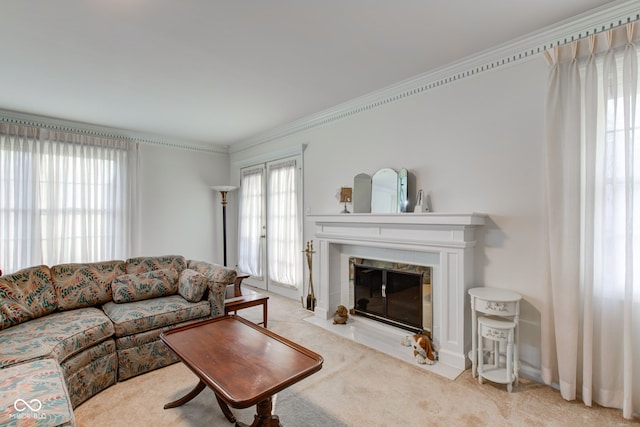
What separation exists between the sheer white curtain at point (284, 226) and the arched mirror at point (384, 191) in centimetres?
152

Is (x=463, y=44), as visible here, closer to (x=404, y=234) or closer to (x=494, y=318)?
(x=404, y=234)

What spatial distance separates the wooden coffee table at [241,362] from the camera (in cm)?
151

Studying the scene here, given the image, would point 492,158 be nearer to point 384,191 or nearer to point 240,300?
point 384,191

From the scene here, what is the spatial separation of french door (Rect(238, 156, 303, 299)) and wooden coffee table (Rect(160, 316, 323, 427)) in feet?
7.82

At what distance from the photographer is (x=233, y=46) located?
2.42 meters

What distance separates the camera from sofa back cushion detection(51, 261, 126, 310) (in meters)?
2.70

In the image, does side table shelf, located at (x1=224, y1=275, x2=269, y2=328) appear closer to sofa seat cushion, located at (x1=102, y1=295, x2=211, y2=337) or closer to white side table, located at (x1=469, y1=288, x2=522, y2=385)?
sofa seat cushion, located at (x1=102, y1=295, x2=211, y2=337)

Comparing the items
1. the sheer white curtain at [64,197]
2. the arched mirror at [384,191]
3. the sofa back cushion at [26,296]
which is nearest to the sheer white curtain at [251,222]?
the sheer white curtain at [64,197]

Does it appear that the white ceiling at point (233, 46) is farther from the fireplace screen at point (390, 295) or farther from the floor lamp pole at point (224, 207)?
the fireplace screen at point (390, 295)

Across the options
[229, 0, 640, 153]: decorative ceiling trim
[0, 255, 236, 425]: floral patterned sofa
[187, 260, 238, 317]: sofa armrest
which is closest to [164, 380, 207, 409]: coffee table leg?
[0, 255, 236, 425]: floral patterned sofa

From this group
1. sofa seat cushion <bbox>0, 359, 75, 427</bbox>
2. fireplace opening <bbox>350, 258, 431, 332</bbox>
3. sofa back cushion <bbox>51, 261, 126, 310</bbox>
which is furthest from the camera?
fireplace opening <bbox>350, 258, 431, 332</bbox>

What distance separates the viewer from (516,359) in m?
2.29

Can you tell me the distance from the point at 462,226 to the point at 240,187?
4345 millimetres

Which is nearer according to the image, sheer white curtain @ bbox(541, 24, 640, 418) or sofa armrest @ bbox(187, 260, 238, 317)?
sheer white curtain @ bbox(541, 24, 640, 418)
